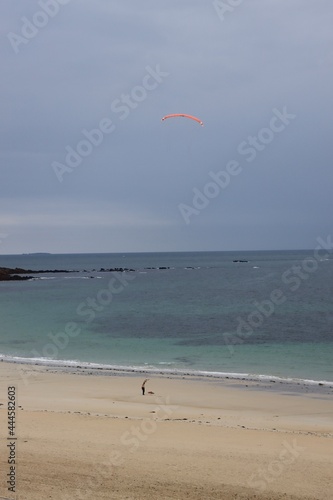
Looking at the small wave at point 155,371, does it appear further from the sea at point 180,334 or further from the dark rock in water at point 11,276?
the dark rock in water at point 11,276

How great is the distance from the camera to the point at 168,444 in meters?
12.2

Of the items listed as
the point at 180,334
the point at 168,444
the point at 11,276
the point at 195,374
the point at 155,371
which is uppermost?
the point at 11,276

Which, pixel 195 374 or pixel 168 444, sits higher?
pixel 195 374

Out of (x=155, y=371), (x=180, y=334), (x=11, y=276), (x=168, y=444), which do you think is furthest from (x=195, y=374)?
(x=11, y=276)

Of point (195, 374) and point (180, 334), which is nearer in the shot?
point (195, 374)

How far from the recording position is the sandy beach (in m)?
9.56

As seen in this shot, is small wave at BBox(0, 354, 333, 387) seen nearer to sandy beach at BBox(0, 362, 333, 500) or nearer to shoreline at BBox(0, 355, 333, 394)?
shoreline at BBox(0, 355, 333, 394)

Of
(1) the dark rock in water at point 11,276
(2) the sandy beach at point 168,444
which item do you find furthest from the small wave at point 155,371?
(1) the dark rock in water at point 11,276

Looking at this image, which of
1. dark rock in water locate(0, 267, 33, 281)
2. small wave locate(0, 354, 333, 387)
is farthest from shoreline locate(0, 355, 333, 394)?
dark rock in water locate(0, 267, 33, 281)

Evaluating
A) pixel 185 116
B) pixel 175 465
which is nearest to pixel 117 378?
pixel 185 116

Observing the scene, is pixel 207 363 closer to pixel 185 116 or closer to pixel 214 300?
pixel 185 116

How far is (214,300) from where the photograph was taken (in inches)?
2571

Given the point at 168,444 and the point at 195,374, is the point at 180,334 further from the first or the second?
the point at 168,444

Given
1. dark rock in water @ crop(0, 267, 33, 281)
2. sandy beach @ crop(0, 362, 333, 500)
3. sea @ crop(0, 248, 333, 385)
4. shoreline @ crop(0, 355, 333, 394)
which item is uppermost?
dark rock in water @ crop(0, 267, 33, 281)
